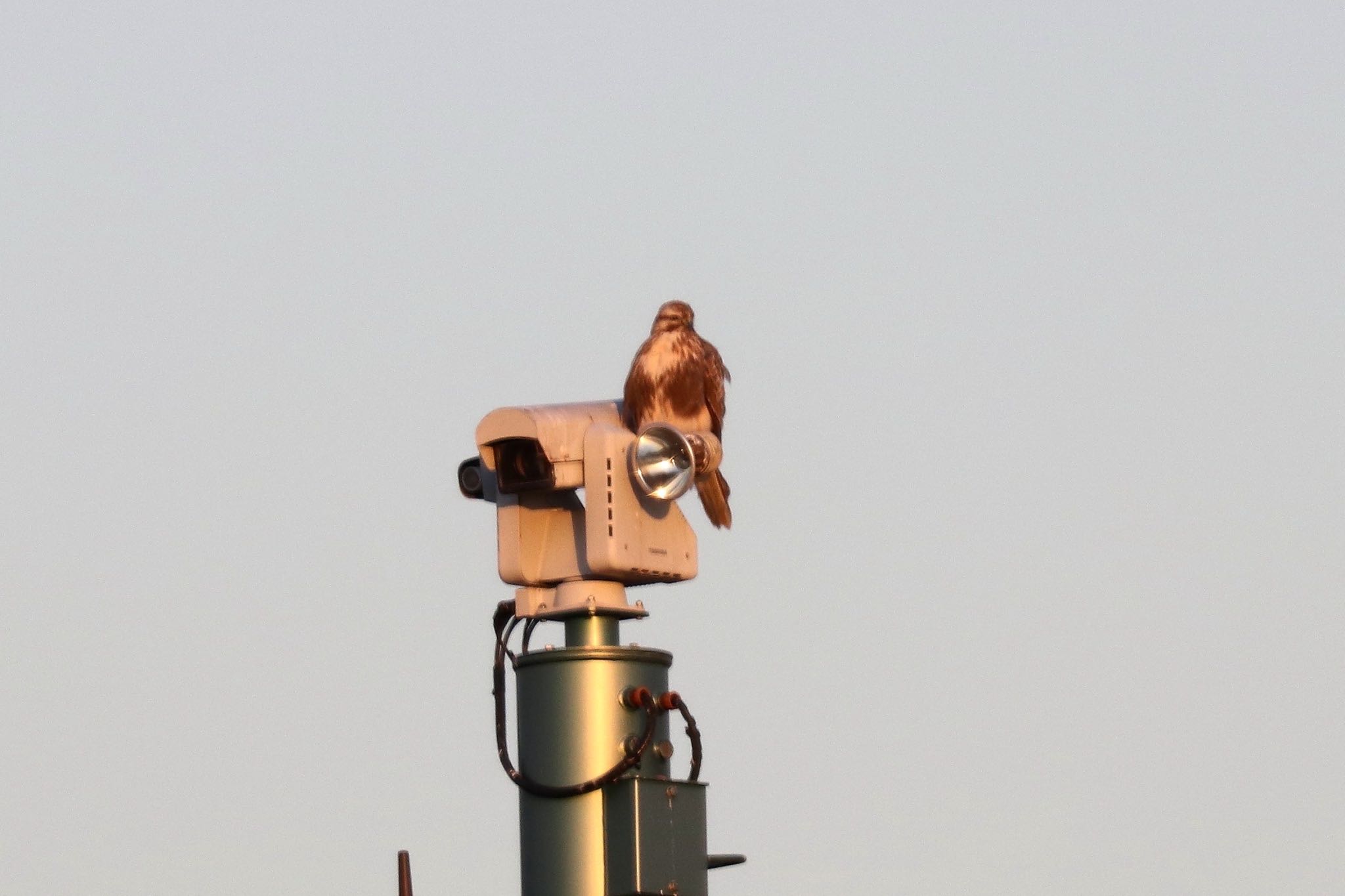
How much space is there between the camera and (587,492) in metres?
7.77

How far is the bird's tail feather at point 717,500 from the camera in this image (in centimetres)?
896

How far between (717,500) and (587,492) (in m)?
1.28

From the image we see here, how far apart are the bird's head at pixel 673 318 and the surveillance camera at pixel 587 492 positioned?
5.28 ft

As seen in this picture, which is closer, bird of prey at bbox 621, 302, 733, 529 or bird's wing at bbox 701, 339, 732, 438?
bird of prey at bbox 621, 302, 733, 529

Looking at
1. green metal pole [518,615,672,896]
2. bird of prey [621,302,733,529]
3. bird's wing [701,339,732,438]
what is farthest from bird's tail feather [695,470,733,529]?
green metal pole [518,615,672,896]

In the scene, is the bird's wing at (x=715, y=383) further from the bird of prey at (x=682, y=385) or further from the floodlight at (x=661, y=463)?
the floodlight at (x=661, y=463)

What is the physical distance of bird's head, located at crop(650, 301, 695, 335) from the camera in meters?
9.70

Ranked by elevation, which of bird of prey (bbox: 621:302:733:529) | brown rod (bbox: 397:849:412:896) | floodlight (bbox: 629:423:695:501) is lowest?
brown rod (bbox: 397:849:412:896)

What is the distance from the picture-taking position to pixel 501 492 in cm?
802

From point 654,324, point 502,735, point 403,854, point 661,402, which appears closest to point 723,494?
point 661,402

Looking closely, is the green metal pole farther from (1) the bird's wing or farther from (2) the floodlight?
(1) the bird's wing

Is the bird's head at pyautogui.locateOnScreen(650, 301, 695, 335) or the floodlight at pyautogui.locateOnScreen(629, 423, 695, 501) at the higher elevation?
the bird's head at pyautogui.locateOnScreen(650, 301, 695, 335)

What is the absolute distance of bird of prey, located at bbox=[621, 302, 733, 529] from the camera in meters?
8.70

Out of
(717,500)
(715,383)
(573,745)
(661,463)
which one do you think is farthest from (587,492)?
(715,383)
